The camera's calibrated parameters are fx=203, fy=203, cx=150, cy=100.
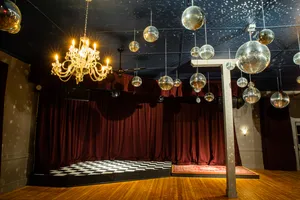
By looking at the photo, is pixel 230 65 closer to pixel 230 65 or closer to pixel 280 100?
pixel 230 65

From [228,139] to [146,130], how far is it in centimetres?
462

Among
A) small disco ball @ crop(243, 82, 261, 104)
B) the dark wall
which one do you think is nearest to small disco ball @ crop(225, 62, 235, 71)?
small disco ball @ crop(243, 82, 261, 104)

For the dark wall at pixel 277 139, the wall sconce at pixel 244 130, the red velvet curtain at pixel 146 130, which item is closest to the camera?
the red velvet curtain at pixel 146 130

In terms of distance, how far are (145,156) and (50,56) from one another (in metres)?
5.31

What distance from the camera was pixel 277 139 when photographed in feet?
28.4

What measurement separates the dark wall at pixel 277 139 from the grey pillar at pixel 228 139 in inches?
205

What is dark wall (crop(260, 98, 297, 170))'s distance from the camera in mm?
8453

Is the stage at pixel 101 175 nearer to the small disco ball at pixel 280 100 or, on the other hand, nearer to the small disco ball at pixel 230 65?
the small disco ball at pixel 280 100

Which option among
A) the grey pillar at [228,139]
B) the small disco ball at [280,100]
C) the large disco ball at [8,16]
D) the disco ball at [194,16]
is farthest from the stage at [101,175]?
the disco ball at [194,16]

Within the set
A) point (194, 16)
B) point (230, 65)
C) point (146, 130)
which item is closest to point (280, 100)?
point (230, 65)

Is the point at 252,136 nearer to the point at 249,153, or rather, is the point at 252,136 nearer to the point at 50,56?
the point at 249,153

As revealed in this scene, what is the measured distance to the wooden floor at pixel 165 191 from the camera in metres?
4.37

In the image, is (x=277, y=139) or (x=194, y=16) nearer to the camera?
(x=194, y=16)

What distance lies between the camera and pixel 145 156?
8.49 m
